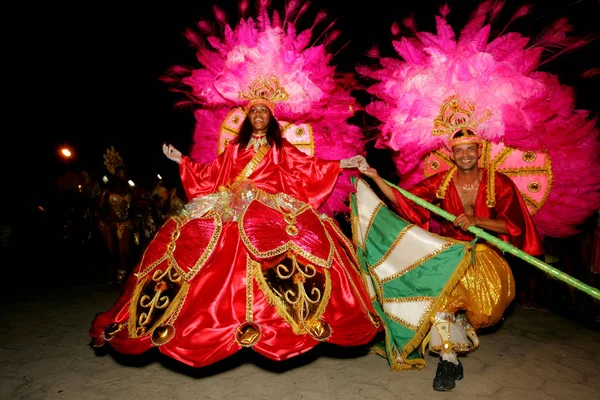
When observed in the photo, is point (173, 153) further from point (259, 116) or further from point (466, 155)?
point (466, 155)

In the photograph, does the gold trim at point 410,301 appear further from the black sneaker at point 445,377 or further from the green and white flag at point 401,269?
the black sneaker at point 445,377

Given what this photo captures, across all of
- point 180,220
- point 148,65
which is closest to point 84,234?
point 148,65

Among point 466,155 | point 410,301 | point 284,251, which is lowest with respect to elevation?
point 410,301

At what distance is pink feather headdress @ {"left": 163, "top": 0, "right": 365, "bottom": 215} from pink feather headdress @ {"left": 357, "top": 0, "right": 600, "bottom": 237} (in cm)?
67

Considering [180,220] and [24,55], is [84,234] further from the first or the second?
[180,220]

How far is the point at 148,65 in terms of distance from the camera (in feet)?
30.4

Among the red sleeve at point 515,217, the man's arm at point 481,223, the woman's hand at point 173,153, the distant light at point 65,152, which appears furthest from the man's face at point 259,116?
the distant light at point 65,152

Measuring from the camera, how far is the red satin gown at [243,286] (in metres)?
2.46

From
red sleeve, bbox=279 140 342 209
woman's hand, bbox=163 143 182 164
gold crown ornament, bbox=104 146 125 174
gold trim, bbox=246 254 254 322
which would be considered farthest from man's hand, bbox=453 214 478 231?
gold crown ornament, bbox=104 146 125 174

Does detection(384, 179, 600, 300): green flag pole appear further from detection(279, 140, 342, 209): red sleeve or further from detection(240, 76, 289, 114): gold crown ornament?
detection(240, 76, 289, 114): gold crown ornament

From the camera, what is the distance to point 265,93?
3553mm

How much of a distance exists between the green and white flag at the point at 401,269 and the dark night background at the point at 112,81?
1854mm

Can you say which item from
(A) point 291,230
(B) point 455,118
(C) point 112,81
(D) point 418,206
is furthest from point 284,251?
(C) point 112,81

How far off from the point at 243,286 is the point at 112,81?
32.1 feet
